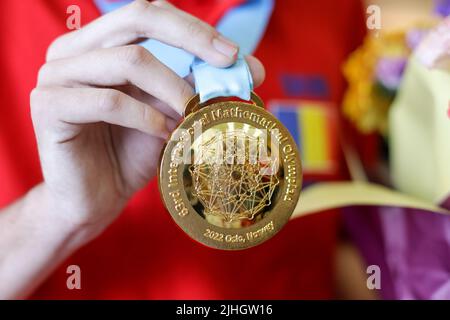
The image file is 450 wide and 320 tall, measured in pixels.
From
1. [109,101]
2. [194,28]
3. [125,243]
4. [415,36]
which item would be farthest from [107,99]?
[415,36]

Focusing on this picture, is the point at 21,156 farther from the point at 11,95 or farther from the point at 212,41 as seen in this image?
the point at 212,41

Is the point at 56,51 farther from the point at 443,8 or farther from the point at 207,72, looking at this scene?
the point at 443,8

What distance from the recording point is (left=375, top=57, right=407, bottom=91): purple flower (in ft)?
2.72

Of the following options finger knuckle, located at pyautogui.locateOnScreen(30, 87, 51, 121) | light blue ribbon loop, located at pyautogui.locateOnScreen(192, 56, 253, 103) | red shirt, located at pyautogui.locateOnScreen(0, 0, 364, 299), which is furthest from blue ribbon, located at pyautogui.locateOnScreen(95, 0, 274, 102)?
red shirt, located at pyautogui.locateOnScreen(0, 0, 364, 299)

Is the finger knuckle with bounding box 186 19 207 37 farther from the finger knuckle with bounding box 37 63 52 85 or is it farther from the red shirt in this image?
the red shirt

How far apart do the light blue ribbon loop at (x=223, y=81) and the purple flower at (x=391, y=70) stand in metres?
0.35

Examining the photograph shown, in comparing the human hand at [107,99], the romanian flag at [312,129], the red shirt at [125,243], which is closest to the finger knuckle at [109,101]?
the human hand at [107,99]

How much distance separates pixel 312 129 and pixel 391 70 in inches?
6.3

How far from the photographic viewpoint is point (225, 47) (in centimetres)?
55

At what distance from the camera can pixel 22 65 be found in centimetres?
80

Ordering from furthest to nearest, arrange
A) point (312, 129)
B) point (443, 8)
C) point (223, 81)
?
point (312, 129) → point (443, 8) → point (223, 81)

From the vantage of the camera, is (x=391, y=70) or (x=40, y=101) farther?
(x=391, y=70)
